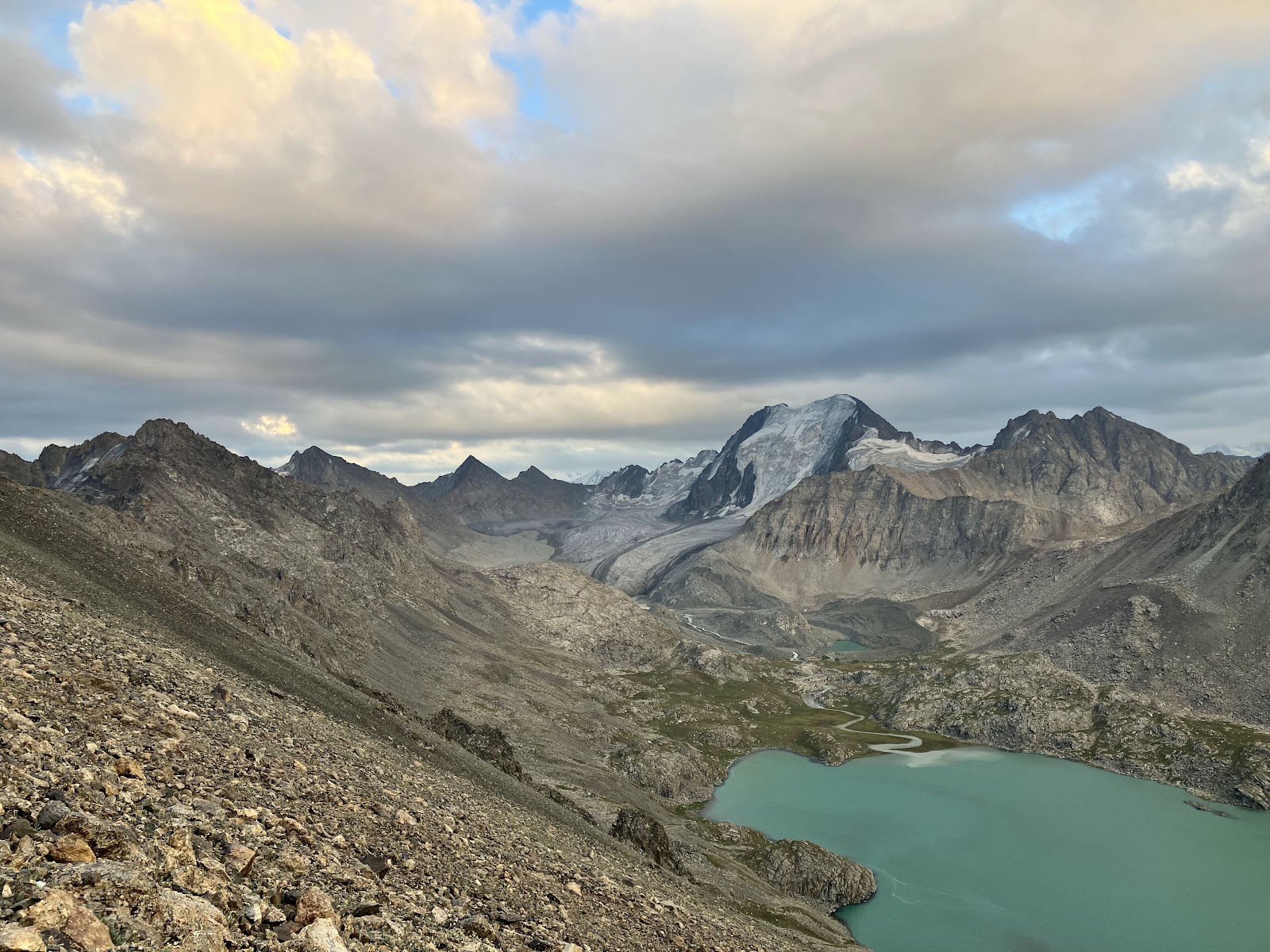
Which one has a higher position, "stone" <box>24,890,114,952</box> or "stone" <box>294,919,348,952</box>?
"stone" <box>24,890,114,952</box>

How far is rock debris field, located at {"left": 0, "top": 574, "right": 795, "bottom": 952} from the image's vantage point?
1573 centimetres

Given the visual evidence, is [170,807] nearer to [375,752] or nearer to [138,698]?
[138,698]

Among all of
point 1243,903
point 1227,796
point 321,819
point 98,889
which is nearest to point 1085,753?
point 1227,796

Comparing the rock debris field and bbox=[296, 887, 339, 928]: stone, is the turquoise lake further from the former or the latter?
bbox=[296, 887, 339, 928]: stone

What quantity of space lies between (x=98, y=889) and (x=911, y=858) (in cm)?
11569

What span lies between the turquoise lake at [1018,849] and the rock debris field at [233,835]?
192 feet

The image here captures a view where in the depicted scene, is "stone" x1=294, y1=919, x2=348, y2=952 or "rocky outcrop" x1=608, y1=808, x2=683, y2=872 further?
"rocky outcrop" x1=608, y1=808, x2=683, y2=872

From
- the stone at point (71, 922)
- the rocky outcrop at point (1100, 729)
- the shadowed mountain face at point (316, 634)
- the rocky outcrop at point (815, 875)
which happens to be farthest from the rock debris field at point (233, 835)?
the rocky outcrop at point (1100, 729)

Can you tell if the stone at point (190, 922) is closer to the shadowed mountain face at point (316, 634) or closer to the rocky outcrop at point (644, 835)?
the shadowed mountain face at point (316, 634)

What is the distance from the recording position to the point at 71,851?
15977 mm

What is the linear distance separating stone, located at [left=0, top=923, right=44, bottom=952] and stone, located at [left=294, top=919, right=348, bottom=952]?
5.99 m

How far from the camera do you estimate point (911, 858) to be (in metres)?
108

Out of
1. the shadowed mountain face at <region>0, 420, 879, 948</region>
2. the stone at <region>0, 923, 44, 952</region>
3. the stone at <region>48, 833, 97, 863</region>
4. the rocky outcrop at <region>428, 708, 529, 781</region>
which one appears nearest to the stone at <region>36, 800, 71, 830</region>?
the stone at <region>48, 833, 97, 863</region>

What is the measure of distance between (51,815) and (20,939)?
238 inches
